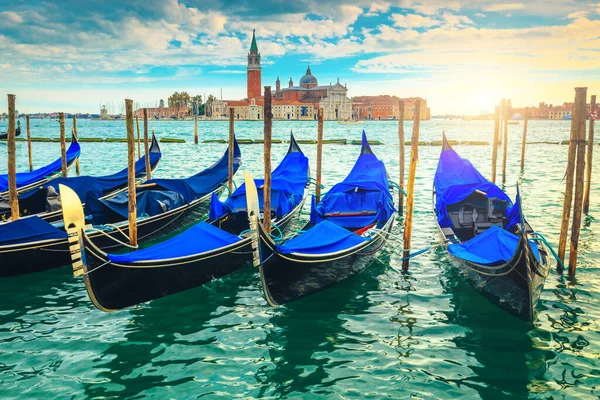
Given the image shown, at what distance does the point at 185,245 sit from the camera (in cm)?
543

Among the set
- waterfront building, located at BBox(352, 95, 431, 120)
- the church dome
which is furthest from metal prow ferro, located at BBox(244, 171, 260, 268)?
the church dome

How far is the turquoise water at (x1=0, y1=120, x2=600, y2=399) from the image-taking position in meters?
3.92

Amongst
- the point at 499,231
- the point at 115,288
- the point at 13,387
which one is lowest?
the point at 13,387

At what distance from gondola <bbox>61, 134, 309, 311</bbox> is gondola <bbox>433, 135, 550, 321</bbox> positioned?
245 cm

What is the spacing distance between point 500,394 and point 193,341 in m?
2.63

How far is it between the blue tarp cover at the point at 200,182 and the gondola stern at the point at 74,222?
423 cm

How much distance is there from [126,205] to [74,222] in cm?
360

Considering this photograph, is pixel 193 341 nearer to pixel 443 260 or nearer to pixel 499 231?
pixel 499 231

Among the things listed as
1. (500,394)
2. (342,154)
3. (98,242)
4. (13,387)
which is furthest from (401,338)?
(342,154)

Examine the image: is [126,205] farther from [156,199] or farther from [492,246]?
[492,246]

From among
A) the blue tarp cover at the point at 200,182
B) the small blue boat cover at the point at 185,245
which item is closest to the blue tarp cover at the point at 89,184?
the blue tarp cover at the point at 200,182

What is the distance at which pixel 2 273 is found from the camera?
596 centimetres

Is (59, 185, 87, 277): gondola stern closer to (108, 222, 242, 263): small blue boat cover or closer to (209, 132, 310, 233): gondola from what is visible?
(108, 222, 242, 263): small blue boat cover

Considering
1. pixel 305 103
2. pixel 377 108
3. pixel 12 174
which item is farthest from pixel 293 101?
pixel 12 174
